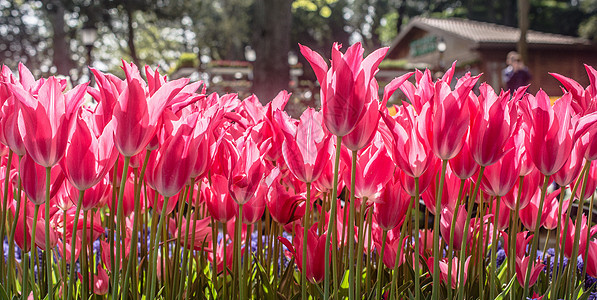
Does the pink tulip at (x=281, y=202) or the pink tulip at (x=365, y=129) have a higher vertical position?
the pink tulip at (x=365, y=129)

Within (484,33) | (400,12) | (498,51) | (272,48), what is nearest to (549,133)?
(272,48)

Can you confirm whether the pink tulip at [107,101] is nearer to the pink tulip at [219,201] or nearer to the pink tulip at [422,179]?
the pink tulip at [219,201]

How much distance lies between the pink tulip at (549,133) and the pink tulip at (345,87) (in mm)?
279

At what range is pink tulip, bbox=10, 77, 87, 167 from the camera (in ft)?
2.97

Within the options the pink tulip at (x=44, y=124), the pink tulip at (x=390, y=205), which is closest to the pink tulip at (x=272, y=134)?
the pink tulip at (x=390, y=205)

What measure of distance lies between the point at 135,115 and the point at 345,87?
0.31 meters

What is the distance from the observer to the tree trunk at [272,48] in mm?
14422

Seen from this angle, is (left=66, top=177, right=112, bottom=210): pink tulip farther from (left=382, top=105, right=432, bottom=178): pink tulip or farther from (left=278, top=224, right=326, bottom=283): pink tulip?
(left=382, top=105, right=432, bottom=178): pink tulip

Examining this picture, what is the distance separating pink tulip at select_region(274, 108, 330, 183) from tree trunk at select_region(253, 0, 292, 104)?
→ 44.0 ft

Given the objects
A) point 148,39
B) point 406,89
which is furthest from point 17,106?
point 148,39

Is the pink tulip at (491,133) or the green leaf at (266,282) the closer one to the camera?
the pink tulip at (491,133)

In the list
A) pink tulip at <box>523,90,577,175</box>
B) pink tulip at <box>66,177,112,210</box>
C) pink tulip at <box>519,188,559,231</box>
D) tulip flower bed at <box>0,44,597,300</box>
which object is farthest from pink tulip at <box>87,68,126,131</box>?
pink tulip at <box>519,188,559,231</box>

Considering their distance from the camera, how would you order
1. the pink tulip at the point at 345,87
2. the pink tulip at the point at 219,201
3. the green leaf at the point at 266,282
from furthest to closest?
the green leaf at the point at 266,282 → the pink tulip at the point at 219,201 → the pink tulip at the point at 345,87

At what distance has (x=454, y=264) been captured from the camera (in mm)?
1218
